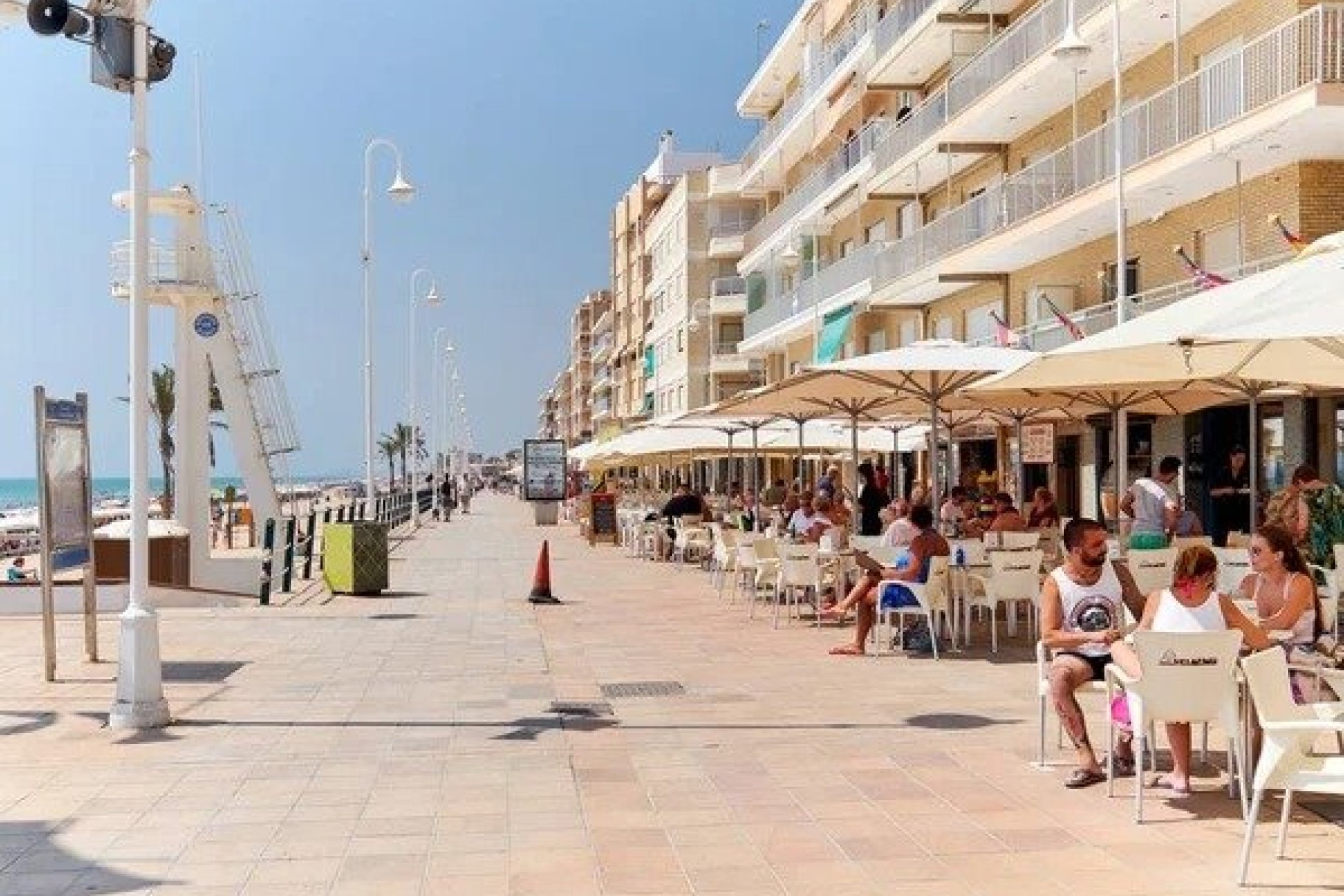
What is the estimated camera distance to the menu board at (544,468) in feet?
183

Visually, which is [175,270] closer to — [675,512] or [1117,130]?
[675,512]

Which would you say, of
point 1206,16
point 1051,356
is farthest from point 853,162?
point 1051,356

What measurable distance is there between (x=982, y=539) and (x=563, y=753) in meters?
9.80

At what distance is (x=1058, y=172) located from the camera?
1126 inches

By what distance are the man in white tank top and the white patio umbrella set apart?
1.18m

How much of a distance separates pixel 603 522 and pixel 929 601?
24.6 meters

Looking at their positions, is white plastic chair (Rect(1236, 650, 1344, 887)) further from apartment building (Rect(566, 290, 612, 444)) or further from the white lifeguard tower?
apartment building (Rect(566, 290, 612, 444))

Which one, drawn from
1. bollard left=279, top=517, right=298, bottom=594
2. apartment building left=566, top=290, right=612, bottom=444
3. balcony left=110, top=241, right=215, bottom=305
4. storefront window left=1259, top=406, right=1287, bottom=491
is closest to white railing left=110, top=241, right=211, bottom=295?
balcony left=110, top=241, right=215, bottom=305

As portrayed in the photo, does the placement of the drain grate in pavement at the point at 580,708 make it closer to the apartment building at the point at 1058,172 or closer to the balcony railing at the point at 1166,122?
the apartment building at the point at 1058,172

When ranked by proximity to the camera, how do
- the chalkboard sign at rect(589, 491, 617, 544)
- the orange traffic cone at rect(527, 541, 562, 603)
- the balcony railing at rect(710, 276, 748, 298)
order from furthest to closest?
the balcony railing at rect(710, 276, 748, 298) < the chalkboard sign at rect(589, 491, 617, 544) < the orange traffic cone at rect(527, 541, 562, 603)

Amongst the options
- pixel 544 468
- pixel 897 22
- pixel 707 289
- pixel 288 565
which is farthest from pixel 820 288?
pixel 288 565

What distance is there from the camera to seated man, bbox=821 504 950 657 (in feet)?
42.1

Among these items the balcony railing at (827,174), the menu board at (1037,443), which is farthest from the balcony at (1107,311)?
the balcony railing at (827,174)

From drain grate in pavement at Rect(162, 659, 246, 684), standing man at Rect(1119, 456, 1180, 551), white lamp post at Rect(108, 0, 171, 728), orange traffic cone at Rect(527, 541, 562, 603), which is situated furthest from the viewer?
orange traffic cone at Rect(527, 541, 562, 603)
